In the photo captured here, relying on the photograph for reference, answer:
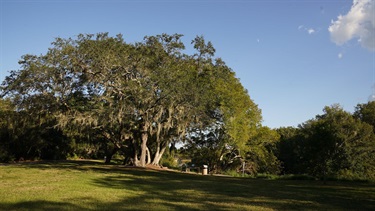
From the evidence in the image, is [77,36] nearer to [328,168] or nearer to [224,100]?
[224,100]

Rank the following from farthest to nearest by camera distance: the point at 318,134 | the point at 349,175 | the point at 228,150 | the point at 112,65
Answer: the point at 228,150
the point at 112,65
the point at 349,175
the point at 318,134

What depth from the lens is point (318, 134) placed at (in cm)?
1883

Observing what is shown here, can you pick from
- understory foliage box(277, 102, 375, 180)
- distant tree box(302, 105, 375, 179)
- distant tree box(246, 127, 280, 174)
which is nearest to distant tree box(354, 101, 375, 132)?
distant tree box(246, 127, 280, 174)

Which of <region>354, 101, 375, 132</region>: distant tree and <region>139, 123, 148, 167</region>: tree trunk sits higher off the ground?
<region>354, 101, 375, 132</region>: distant tree

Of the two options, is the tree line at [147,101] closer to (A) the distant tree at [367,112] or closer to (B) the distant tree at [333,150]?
(B) the distant tree at [333,150]

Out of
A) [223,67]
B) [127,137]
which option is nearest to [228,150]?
[223,67]

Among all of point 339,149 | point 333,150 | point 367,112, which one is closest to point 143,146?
point 333,150

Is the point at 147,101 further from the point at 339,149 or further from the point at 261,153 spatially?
the point at 261,153

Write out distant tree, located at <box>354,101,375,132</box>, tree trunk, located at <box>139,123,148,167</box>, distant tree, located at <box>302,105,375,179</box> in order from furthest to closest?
distant tree, located at <box>354,101,375,132</box>, tree trunk, located at <box>139,123,148,167</box>, distant tree, located at <box>302,105,375,179</box>

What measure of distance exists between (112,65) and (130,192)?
1425 cm

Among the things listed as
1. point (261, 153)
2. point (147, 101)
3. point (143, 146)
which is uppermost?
point (147, 101)

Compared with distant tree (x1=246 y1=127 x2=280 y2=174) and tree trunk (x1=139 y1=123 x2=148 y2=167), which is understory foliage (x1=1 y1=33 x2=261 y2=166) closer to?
tree trunk (x1=139 y1=123 x2=148 y2=167)

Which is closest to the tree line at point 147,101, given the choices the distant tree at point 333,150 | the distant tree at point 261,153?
the distant tree at point 333,150

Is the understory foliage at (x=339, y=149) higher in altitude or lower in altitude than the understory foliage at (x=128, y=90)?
lower
